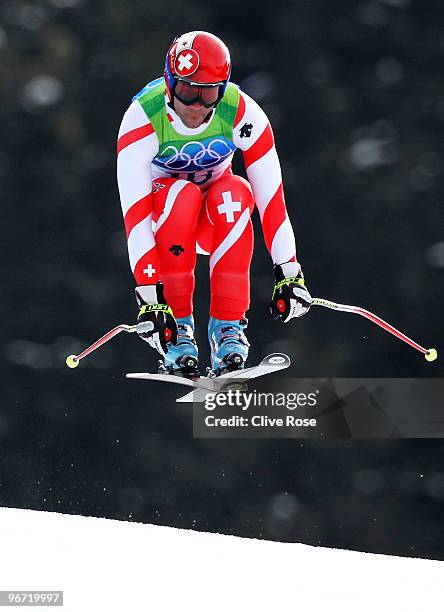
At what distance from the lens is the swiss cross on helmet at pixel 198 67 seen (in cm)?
608

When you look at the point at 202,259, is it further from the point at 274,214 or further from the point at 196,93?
the point at 196,93

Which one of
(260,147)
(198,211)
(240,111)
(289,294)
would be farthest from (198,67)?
(289,294)

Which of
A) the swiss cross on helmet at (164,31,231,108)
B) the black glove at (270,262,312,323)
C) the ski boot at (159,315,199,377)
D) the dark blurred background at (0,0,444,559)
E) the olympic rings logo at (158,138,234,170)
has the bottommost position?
the ski boot at (159,315,199,377)

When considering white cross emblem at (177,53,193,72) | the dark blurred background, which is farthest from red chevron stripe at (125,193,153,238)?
the dark blurred background

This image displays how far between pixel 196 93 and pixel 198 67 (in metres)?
0.12

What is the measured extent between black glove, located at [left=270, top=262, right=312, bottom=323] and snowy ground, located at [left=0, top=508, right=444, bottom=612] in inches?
82.9

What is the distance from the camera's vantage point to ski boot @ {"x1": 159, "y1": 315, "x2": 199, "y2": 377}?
21.0ft

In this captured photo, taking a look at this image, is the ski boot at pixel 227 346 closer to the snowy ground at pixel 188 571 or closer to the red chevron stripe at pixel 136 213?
the red chevron stripe at pixel 136 213

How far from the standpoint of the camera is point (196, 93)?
613 cm

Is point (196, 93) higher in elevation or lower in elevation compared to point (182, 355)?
higher

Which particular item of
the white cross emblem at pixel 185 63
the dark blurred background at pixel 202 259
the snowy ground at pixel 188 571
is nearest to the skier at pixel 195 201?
the white cross emblem at pixel 185 63

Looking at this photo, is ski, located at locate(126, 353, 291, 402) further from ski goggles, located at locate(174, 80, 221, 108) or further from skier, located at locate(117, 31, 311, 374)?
ski goggles, located at locate(174, 80, 221, 108)

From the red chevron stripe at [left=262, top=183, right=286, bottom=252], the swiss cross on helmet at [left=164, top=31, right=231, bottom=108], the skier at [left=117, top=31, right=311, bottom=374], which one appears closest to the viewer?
the swiss cross on helmet at [left=164, top=31, right=231, bottom=108]

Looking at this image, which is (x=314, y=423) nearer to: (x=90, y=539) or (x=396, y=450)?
(x=90, y=539)
